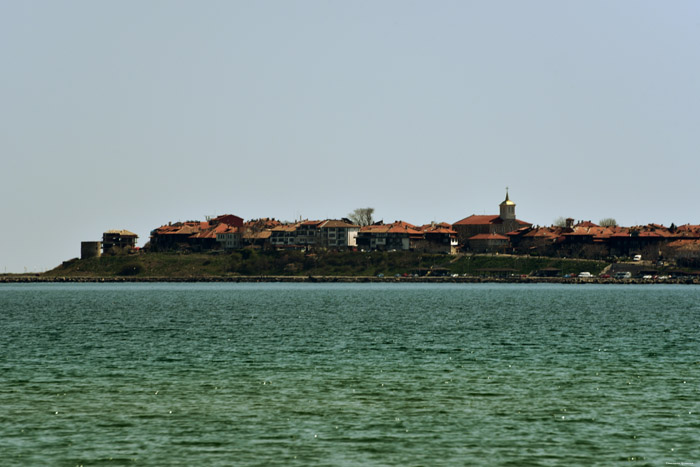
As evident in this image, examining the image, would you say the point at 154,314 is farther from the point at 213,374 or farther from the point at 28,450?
the point at 28,450

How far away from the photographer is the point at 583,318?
8612 cm

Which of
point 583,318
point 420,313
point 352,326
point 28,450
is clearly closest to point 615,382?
point 28,450

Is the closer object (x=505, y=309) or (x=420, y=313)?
(x=420, y=313)

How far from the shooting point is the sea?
25234mm

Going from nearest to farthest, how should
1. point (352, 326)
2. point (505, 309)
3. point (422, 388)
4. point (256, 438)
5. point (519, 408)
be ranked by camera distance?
point (256, 438) → point (519, 408) → point (422, 388) → point (352, 326) → point (505, 309)

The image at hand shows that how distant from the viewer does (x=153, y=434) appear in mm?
27438

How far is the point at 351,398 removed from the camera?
33844mm

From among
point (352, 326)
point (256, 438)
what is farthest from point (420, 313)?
point (256, 438)

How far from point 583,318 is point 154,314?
142 feet

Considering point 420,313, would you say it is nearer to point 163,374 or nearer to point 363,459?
point 163,374

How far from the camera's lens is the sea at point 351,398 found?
25.2 metres

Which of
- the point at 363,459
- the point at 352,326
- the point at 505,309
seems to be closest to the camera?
the point at 363,459

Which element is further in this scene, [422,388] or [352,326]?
[352,326]

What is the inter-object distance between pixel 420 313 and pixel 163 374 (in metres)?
57.3
